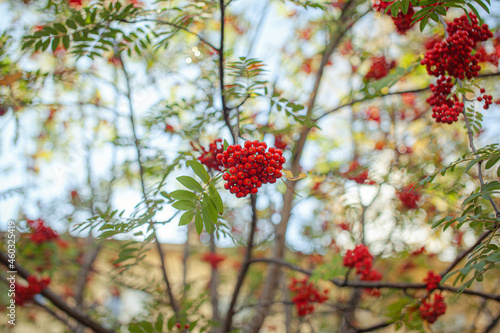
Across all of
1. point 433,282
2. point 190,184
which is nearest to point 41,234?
point 190,184

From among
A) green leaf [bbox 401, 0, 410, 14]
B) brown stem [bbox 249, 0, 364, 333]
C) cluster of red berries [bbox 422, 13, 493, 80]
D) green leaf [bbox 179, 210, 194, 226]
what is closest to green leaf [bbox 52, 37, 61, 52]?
green leaf [bbox 179, 210, 194, 226]

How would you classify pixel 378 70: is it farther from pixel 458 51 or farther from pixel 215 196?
pixel 215 196

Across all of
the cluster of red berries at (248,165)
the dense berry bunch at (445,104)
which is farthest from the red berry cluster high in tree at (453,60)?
the cluster of red berries at (248,165)

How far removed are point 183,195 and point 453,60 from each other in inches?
55.5

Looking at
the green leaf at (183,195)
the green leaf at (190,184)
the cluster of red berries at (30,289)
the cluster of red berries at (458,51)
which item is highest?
the cluster of red berries at (458,51)

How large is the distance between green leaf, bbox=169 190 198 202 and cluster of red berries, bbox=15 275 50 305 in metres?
1.91

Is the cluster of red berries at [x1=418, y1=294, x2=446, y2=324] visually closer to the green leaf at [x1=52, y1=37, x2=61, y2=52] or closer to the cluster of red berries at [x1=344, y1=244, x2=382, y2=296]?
the cluster of red berries at [x1=344, y1=244, x2=382, y2=296]

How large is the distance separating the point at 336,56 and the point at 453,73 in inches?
122

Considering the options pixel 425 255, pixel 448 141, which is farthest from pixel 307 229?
pixel 448 141

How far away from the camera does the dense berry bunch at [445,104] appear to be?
5.02ft

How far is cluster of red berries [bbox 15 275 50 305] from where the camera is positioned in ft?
7.95

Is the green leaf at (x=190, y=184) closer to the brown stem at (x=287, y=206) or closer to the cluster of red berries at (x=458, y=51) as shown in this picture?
the cluster of red berries at (x=458, y=51)

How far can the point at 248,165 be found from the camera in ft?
4.08

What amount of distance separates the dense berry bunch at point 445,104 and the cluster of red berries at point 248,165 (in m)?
0.86
